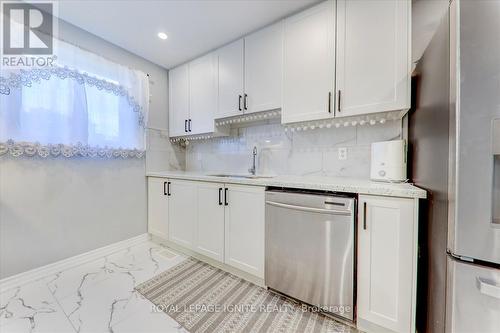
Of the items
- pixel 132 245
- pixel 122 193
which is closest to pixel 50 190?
pixel 122 193

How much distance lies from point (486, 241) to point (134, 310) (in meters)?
1.92

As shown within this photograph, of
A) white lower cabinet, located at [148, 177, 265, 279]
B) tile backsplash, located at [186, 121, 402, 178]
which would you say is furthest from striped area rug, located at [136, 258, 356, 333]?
tile backsplash, located at [186, 121, 402, 178]

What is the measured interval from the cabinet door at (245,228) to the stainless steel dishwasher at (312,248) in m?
0.08

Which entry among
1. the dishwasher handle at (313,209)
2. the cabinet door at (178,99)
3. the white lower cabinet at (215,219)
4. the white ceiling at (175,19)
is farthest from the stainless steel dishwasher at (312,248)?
the cabinet door at (178,99)

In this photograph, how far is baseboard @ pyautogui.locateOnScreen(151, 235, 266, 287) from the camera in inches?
66.9

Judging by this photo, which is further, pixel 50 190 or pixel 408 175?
pixel 50 190

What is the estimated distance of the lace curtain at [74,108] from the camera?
5.22 feet

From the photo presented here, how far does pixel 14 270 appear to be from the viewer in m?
1.64

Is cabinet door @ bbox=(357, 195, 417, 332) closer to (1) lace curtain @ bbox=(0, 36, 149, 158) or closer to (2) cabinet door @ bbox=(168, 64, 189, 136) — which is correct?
(2) cabinet door @ bbox=(168, 64, 189, 136)

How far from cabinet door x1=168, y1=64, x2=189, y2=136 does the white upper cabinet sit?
0.10 m

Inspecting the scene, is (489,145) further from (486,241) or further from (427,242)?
(427,242)

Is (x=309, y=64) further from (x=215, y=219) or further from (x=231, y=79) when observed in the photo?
(x=215, y=219)

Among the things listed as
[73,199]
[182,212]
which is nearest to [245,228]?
[182,212]

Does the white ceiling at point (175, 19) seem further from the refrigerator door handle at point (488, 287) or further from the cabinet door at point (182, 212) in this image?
the refrigerator door handle at point (488, 287)
